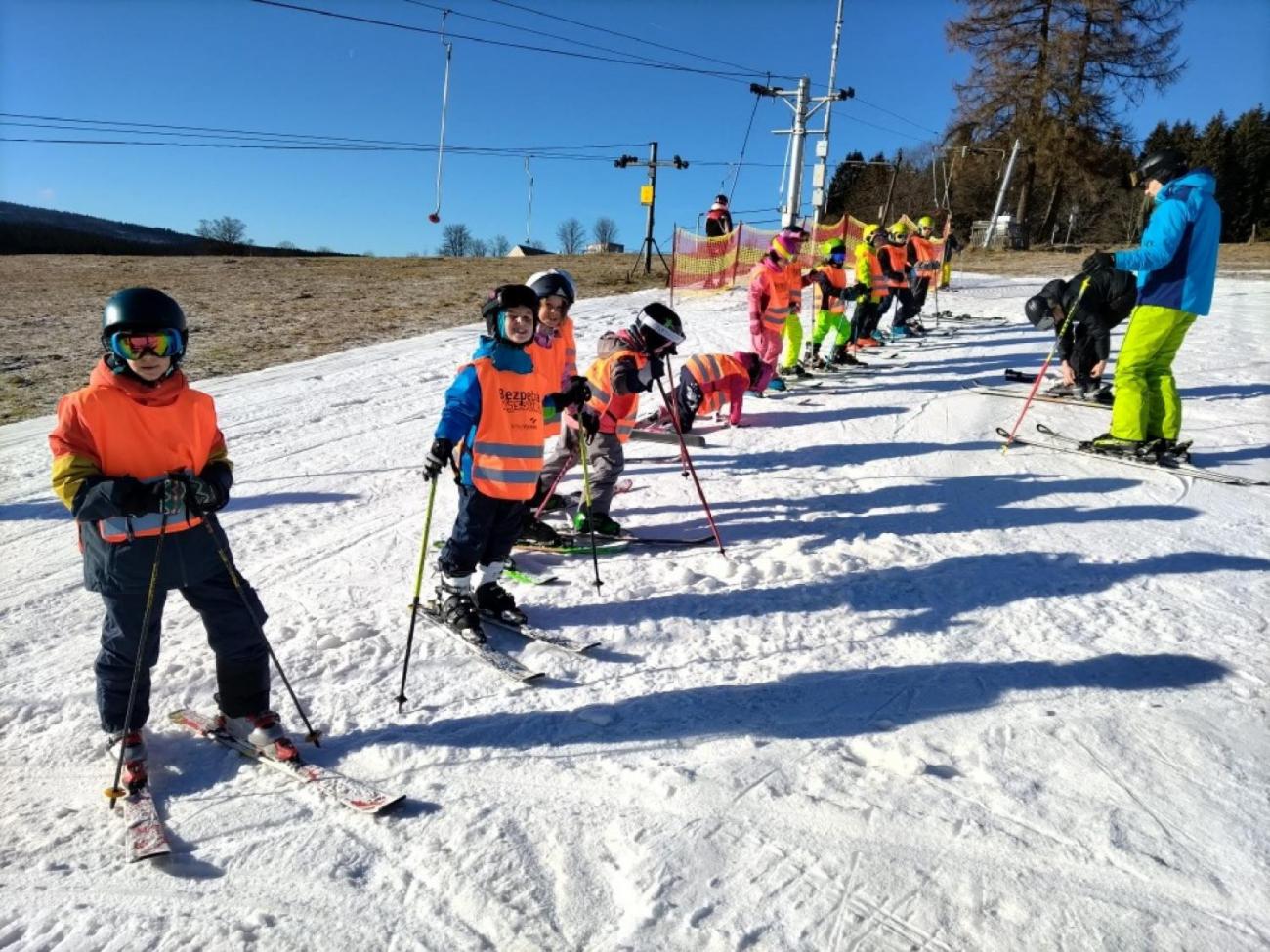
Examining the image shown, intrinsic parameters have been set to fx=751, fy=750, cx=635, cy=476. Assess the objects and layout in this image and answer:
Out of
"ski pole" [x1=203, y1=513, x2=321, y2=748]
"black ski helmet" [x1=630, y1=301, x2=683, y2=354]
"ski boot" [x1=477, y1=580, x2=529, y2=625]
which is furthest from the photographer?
"black ski helmet" [x1=630, y1=301, x2=683, y2=354]

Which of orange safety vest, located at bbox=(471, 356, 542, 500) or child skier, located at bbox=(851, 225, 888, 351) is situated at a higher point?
child skier, located at bbox=(851, 225, 888, 351)

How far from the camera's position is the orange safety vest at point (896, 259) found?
38.3 ft

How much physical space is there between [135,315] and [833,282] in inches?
351

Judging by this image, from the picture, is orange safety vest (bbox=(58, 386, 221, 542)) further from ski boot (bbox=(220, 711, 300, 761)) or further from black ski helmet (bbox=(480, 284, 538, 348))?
black ski helmet (bbox=(480, 284, 538, 348))

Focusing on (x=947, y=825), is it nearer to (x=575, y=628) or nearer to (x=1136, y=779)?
(x=1136, y=779)

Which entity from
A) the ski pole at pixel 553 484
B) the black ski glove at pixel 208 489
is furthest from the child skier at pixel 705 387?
the black ski glove at pixel 208 489

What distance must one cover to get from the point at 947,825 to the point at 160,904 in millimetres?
2416

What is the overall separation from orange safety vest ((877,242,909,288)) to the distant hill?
93.4 ft

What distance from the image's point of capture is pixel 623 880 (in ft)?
7.39

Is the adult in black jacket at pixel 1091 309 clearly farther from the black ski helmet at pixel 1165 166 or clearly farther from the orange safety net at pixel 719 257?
the orange safety net at pixel 719 257

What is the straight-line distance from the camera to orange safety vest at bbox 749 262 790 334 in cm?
859

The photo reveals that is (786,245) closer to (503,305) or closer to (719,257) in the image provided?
(503,305)

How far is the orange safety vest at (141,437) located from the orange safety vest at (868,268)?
998cm

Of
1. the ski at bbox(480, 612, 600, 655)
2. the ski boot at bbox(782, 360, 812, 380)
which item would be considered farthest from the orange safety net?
the ski at bbox(480, 612, 600, 655)
